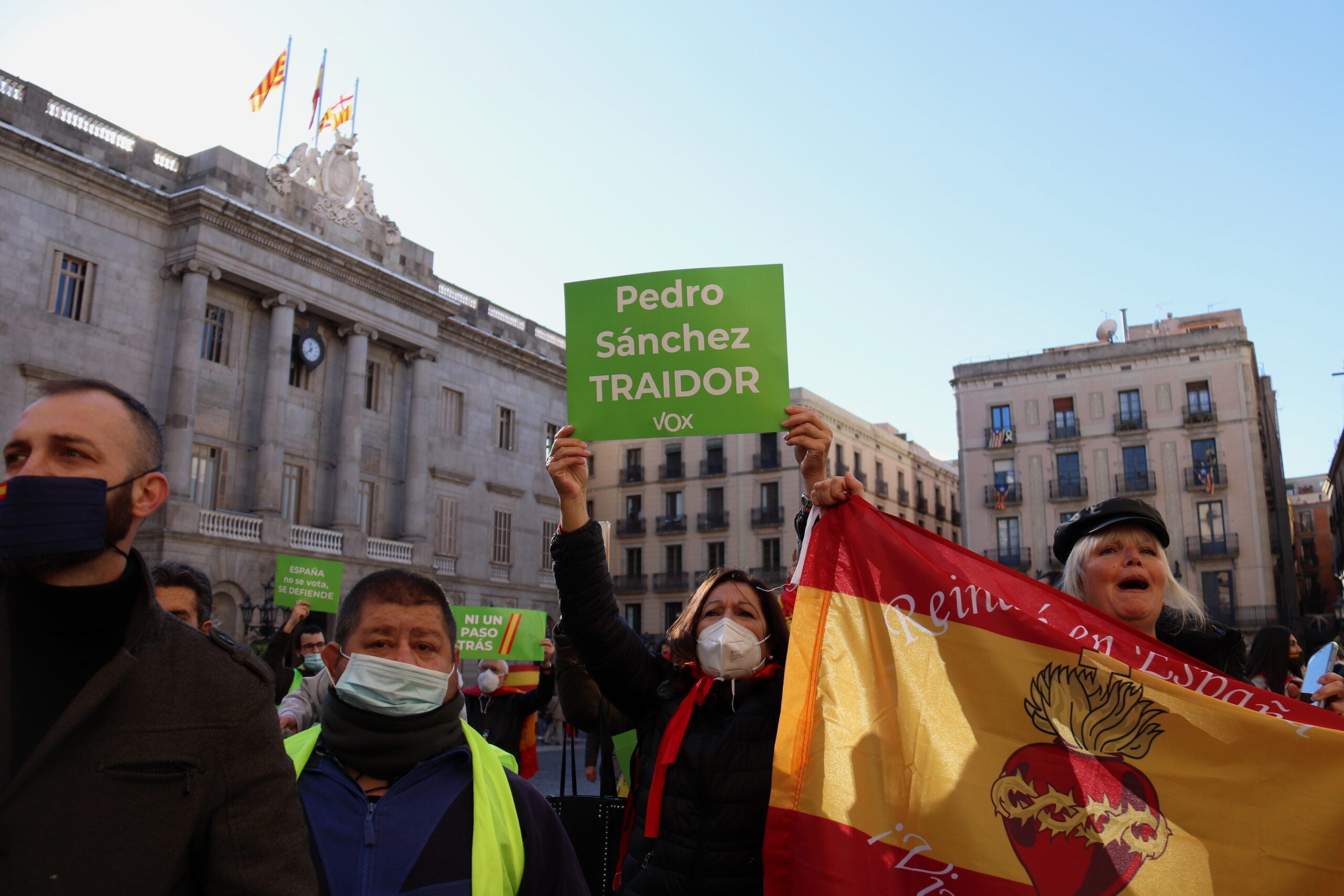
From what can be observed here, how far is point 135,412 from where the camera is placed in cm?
210

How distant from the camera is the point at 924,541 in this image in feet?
11.7

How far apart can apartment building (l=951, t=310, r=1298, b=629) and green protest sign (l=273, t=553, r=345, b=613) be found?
2754 cm

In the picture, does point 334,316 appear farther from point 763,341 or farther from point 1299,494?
point 1299,494

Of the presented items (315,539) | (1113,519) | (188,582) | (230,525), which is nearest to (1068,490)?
(315,539)

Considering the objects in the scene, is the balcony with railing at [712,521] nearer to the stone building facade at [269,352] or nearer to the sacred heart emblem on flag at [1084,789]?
the stone building facade at [269,352]

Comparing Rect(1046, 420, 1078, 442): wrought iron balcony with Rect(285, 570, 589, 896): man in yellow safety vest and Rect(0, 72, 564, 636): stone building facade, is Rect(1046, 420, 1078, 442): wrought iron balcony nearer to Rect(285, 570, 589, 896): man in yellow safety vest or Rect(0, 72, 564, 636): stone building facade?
Rect(0, 72, 564, 636): stone building facade

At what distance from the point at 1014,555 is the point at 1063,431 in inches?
213

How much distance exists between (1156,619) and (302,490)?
89.9 ft

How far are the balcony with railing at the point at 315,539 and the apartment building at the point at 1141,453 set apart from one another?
23.1 metres

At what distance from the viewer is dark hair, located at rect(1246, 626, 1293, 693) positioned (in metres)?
6.16

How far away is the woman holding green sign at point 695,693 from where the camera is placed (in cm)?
310

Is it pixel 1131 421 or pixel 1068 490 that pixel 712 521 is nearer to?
pixel 1068 490

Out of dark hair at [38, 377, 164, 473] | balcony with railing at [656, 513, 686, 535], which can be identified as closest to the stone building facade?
balcony with railing at [656, 513, 686, 535]

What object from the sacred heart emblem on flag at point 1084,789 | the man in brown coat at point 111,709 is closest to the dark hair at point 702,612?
the sacred heart emblem on flag at point 1084,789
